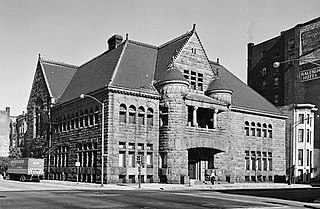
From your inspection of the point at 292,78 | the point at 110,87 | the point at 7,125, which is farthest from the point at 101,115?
the point at 7,125

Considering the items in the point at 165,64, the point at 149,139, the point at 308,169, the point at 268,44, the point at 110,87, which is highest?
the point at 268,44

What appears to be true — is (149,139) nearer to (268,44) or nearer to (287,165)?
(287,165)

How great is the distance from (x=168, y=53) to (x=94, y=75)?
9.70 meters

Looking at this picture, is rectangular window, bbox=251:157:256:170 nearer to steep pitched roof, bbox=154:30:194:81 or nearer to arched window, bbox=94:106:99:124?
steep pitched roof, bbox=154:30:194:81

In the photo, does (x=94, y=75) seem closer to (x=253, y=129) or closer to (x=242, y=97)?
(x=242, y=97)

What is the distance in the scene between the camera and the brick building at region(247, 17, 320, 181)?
250ft

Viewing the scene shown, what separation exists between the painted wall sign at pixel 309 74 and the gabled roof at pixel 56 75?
37.5 meters

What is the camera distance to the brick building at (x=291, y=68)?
250ft

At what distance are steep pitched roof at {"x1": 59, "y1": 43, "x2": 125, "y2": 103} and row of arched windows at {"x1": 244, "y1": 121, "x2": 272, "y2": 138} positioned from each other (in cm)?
1942

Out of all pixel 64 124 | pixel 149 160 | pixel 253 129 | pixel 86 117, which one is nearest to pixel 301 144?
pixel 253 129

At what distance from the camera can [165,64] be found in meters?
54.3

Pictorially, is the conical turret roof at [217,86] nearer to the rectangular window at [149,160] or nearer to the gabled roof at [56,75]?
the rectangular window at [149,160]

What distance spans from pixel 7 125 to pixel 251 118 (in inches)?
2602

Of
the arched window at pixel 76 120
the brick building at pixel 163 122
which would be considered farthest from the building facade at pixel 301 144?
the arched window at pixel 76 120
